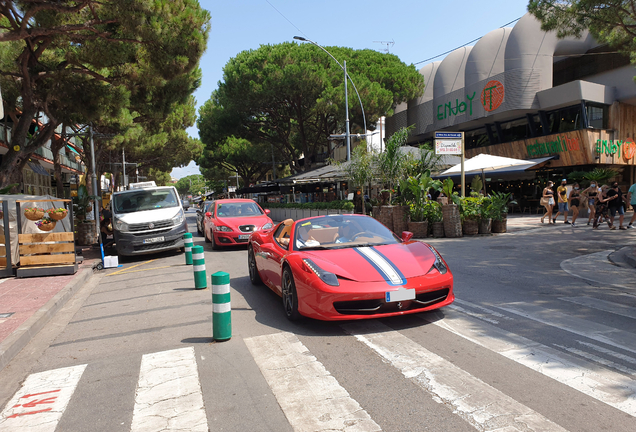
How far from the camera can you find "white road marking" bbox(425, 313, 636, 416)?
3.20 meters

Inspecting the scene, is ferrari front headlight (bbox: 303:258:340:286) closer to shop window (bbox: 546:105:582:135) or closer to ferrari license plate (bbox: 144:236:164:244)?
ferrari license plate (bbox: 144:236:164:244)

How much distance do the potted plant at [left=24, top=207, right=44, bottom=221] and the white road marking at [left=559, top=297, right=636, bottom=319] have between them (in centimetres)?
1016

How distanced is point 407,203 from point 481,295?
848cm

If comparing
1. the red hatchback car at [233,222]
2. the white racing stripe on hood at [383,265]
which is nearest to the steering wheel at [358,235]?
the white racing stripe on hood at [383,265]

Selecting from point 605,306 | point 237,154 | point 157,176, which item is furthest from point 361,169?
point 157,176

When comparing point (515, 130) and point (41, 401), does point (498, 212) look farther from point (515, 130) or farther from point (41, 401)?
point (515, 130)

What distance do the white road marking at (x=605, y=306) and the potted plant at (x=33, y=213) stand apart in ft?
33.3

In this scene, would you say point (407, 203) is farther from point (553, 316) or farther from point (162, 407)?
point (162, 407)

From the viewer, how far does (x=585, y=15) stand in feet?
41.7

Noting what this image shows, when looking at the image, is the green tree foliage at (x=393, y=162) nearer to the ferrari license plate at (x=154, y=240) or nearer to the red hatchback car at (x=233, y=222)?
the red hatchback car at (x=233, y=222)

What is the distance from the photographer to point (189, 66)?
43.9 ft

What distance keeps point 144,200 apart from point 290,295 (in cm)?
915

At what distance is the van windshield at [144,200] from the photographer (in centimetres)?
1282

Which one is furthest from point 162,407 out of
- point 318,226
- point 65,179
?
point 65,179
